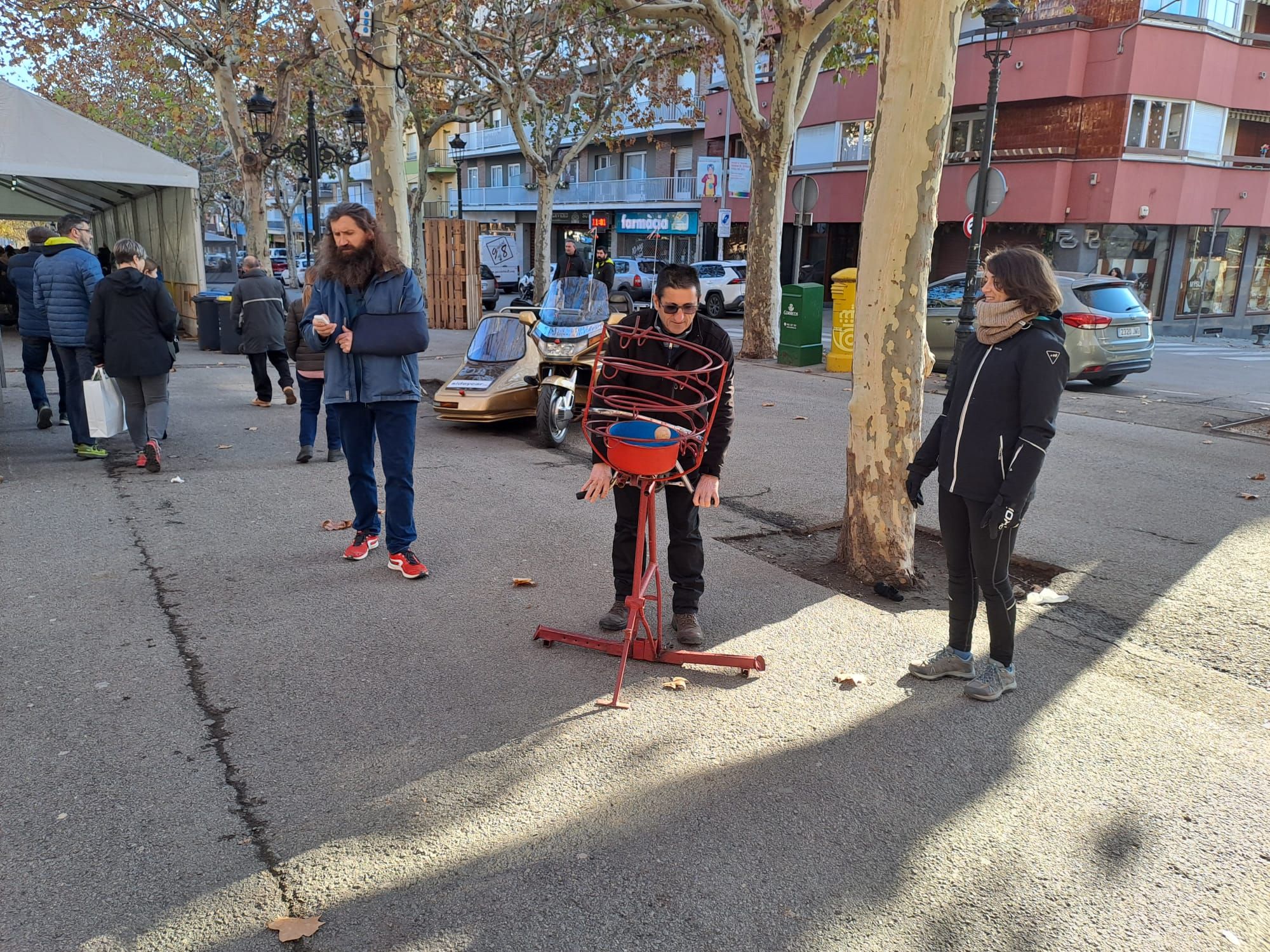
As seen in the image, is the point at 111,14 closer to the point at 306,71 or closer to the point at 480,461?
the point at 306,71

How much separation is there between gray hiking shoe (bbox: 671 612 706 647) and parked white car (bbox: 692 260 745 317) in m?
24.8

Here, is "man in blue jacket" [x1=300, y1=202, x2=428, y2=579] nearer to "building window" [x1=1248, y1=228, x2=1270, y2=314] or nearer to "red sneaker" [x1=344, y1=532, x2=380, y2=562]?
"red sneaker" [x1=344, y1=532, x2=380, y2=562]

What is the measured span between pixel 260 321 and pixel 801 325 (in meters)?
8.58

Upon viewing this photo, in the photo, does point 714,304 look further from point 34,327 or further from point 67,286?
point 67,286

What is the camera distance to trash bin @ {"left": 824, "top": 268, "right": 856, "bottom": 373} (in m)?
14.2

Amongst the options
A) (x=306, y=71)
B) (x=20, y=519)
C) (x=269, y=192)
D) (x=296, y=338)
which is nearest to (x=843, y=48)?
(x=306, y=71)

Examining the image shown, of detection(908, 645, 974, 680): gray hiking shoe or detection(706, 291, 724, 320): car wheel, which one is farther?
detection(706, 291, 724, 320): car wheel

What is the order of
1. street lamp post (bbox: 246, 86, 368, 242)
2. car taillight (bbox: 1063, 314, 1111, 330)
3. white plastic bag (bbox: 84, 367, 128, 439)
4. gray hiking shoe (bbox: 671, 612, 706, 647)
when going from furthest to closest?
1. street lamp post (bbox: 246, 86, 368, 242)
2. car taillight (bbox: 1063, 314, 1111, 330)
3. white plastic bag (bbox: 84, 367, 128, 439)
4. gray hiking shoe (bbox: 671, 612, 706, 647)

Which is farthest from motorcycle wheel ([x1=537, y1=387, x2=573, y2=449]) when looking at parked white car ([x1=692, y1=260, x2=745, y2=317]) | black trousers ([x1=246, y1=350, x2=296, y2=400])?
parked white car ([x1=692, y1=260, x2=745, y2=317])

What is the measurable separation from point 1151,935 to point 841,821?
3.02 feet

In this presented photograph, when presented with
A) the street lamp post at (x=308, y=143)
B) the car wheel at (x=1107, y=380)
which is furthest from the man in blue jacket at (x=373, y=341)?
the car wheel at (x=1107, y=380)

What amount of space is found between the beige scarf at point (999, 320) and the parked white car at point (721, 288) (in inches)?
991

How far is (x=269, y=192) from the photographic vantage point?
5856 cm

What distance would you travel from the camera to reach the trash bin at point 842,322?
14.2 m
